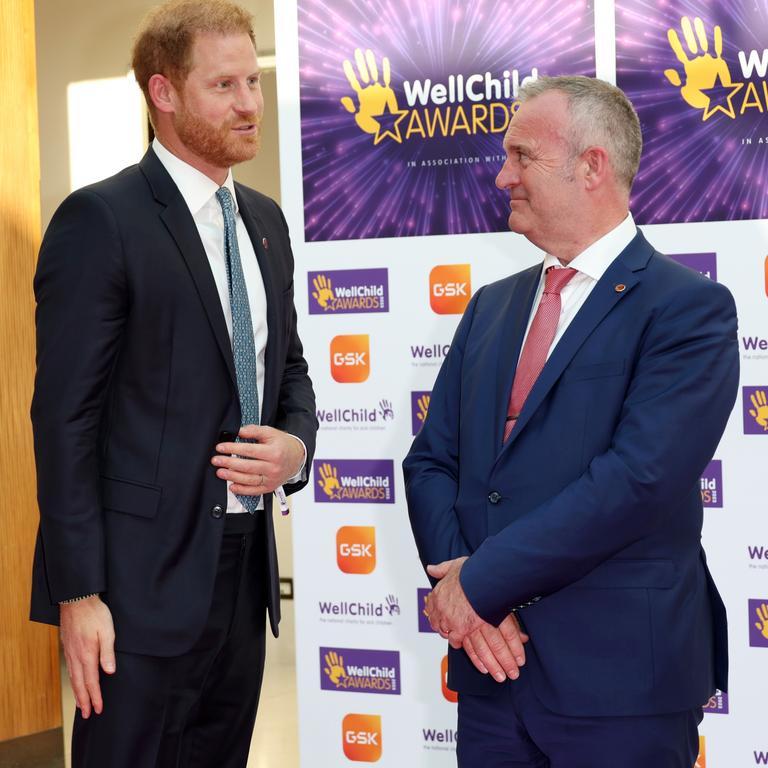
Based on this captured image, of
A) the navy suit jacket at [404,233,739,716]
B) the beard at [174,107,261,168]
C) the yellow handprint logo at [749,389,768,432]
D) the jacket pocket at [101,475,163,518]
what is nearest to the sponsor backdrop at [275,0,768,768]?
the yellow handprint logo at [749,389,768,432]

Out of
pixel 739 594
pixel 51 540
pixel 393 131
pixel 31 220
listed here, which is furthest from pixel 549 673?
pixel 31 220

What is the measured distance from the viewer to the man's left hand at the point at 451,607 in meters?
1.87

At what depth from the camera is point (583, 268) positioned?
204 centimetres

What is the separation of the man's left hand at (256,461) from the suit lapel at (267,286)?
10 centimetres

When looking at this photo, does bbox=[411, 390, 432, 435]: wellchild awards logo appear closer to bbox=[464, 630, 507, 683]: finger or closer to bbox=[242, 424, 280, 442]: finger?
bbox=[242, 424, 280, 442]: finger

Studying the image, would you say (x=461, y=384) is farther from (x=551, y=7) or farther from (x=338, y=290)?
(x=551, y=7)

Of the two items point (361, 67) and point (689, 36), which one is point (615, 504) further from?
point (361, 67)

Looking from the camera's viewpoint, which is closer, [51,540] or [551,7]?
[51,540]

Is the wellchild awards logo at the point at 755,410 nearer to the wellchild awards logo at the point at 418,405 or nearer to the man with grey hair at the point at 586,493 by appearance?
the wellchild awards logo at the point at 418,405

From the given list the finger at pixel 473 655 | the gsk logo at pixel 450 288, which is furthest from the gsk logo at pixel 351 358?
the finger at pixel 473 655

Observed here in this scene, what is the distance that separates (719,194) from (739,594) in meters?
1.18

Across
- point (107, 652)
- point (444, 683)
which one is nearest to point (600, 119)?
point (107, 652)

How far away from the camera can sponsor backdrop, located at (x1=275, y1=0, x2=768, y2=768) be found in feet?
9.78

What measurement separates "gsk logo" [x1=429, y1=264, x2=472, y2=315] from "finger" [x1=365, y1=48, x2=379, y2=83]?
25.9 inches
